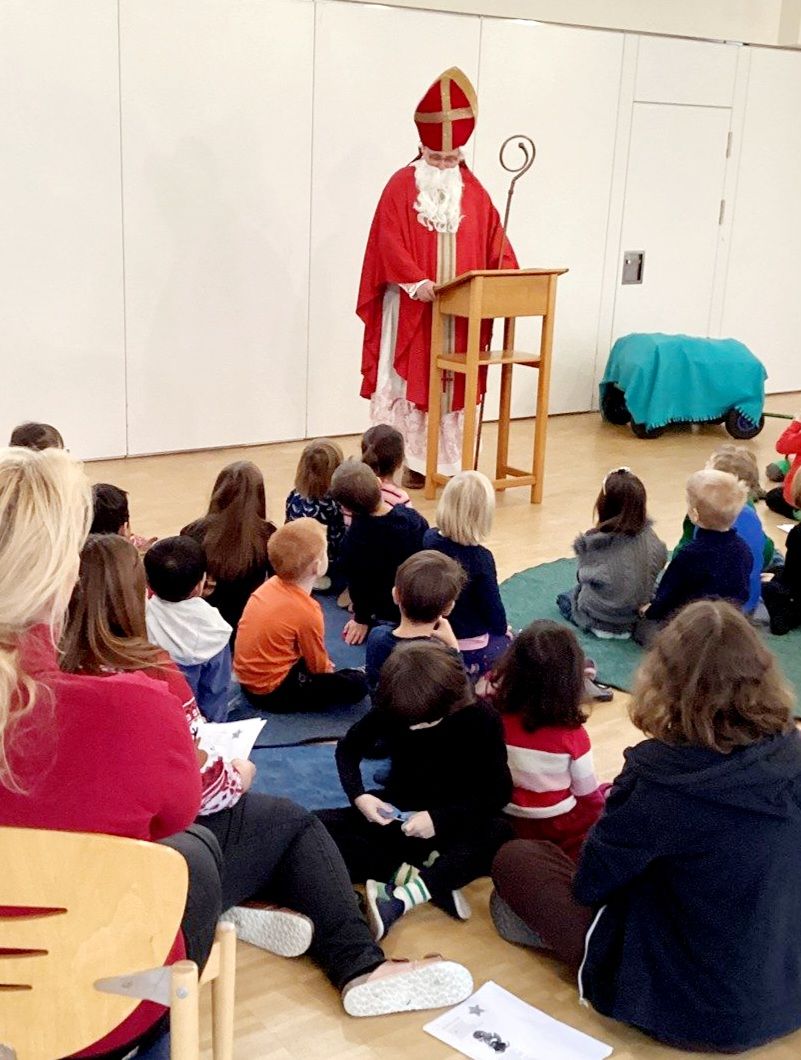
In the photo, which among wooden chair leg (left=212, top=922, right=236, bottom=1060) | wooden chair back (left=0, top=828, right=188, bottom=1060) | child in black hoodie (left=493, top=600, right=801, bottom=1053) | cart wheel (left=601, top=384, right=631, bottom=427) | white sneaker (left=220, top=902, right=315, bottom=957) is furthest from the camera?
cart wheel (left=601, top=384, right=631, bottom=427)

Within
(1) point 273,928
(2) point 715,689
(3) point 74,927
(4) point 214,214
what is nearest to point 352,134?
(4) point 214,214

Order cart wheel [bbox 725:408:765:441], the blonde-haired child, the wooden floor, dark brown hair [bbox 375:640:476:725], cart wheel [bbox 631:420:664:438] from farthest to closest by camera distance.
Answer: cart wheel [bbox 725:408:765:441] → cart wheel [bbox 631:420:664:438] → the blonde-haired child → dark brown hair [bbox 375:640:476:725] → the wooden floor

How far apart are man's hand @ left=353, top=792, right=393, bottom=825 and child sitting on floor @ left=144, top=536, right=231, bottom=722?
0.68 m

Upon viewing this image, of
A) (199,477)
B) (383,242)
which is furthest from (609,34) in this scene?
(199,477)

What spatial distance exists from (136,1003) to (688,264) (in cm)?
755

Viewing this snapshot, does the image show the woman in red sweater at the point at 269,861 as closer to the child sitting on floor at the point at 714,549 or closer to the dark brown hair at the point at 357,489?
the dark brown hair at the point at 357,489

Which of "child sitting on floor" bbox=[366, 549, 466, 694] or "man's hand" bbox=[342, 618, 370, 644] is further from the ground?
"child sitting on floor" bbox=[366, 549, 466, 694]

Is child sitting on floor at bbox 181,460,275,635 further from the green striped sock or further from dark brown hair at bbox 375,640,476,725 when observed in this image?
the green striped sock

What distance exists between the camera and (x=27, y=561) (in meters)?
1.57

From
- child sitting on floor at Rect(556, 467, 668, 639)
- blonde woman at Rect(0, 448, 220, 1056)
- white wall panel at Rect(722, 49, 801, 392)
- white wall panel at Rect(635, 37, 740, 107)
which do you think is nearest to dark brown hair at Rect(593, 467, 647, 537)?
child sitting on floor at Rect(556, 467, 668, 639)

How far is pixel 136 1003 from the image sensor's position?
5.30 ft

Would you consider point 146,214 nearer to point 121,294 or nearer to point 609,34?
point 121,294

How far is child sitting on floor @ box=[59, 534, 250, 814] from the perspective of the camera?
2260 millimetres

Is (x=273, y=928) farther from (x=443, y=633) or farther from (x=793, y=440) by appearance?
(x=793, y=440)
